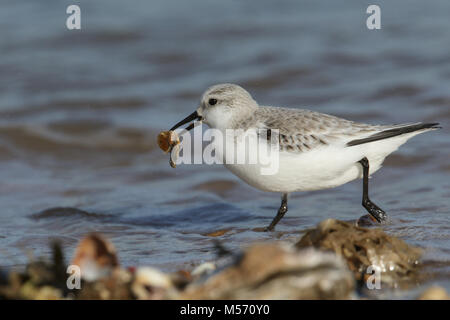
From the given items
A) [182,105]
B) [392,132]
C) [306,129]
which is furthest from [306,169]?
[182,105]

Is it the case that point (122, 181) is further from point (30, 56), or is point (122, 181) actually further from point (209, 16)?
point (209, 16)

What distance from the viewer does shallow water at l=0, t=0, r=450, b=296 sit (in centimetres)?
673

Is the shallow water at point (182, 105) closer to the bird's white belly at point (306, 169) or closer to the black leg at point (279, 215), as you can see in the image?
the black leg at point (279, 215)

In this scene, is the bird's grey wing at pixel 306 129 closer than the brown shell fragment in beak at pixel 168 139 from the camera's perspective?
Yes

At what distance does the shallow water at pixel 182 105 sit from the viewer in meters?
6.73

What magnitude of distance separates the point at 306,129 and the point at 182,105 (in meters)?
5.69

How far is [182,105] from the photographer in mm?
11219

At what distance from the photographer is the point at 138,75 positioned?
13.0 metres

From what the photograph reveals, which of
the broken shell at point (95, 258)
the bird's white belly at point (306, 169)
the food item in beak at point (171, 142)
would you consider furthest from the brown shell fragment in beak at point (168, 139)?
the broken shell at point (95, 258)

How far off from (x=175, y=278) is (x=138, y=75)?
9.56 m

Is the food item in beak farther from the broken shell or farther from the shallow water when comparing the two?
the broken shell

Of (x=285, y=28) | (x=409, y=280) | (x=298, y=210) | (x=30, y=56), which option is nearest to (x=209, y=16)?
(x=285, y=28)

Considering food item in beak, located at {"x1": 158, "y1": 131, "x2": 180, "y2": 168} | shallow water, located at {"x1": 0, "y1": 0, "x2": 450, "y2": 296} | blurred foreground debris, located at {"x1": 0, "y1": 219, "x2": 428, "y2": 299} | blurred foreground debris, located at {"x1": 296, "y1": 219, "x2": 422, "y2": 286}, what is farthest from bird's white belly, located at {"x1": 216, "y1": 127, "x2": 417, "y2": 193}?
blurred foreground debris, located at {"x1": 296, "y1": 219, "x2": 422, "y2": 286}

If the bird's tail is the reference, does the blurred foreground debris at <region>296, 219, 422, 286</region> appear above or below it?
below
